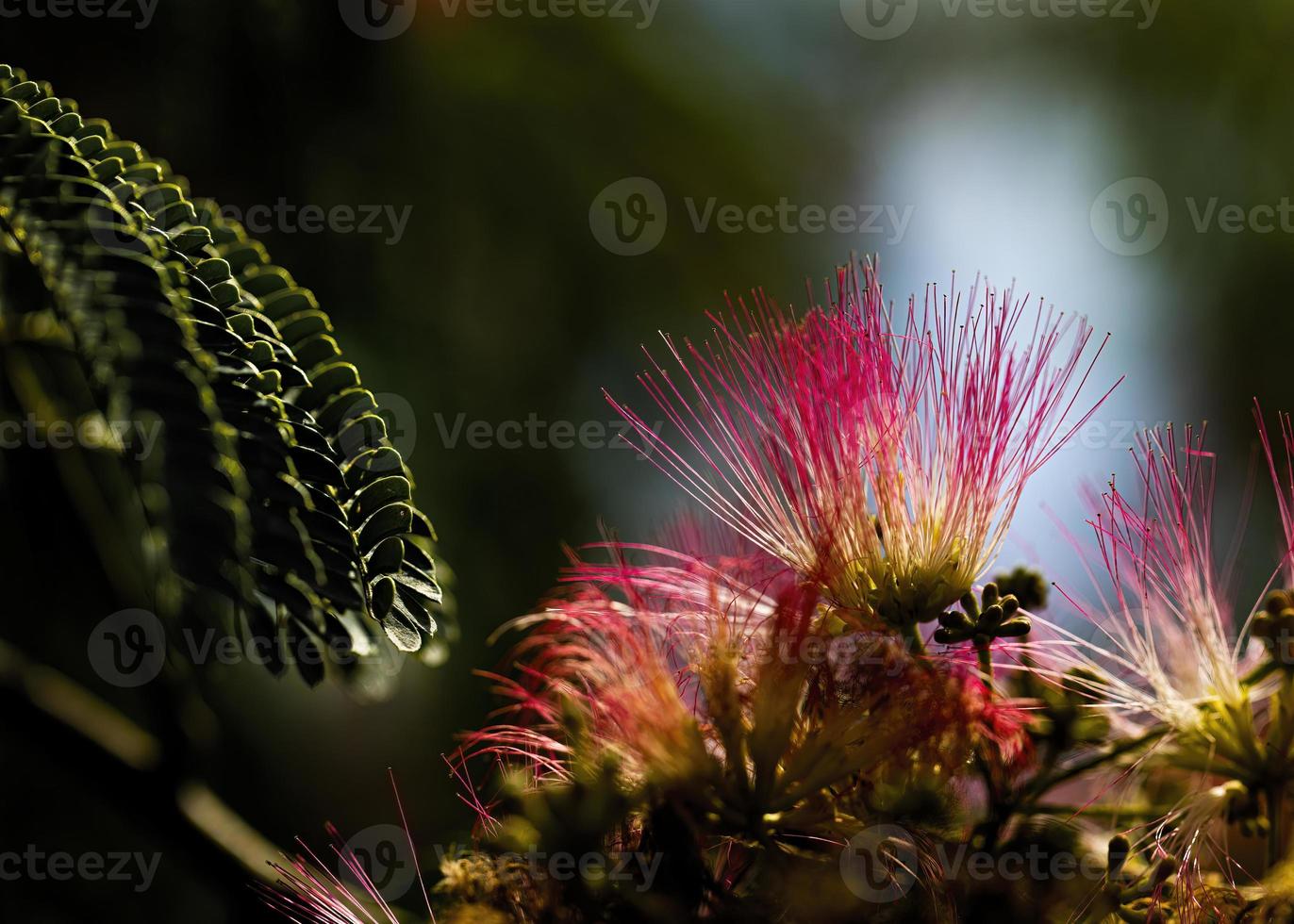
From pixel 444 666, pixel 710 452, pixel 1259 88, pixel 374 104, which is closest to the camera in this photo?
pixel 710 452

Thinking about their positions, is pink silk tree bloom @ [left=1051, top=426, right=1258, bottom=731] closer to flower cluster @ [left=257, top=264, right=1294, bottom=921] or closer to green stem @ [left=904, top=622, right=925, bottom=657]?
flower cluster @ [left=257, top=264, right=1294, bottom=921]

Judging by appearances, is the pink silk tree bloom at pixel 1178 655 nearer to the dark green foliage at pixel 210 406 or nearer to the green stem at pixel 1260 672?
the green stem at pixel 1260 672

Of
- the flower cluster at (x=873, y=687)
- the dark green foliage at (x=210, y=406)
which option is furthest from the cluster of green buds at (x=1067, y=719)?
the dark green foliage at (x=210, y=406)

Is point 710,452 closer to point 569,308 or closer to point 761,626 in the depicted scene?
point 761,626

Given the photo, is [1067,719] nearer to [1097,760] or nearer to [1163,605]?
[1097,760]

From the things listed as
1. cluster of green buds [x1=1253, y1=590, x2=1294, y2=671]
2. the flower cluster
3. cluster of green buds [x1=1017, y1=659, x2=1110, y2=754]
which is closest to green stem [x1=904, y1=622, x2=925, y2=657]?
the flower cluster

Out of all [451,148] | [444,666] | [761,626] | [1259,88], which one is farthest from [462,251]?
[1259,88]
